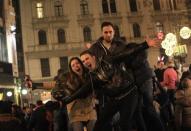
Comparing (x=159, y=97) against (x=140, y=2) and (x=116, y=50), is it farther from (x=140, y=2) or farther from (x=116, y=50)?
(x=140, y=2)

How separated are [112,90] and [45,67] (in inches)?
1572

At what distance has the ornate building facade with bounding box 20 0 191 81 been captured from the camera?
151ft

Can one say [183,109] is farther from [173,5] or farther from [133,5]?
[173,5]

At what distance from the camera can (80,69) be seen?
7.18 metres

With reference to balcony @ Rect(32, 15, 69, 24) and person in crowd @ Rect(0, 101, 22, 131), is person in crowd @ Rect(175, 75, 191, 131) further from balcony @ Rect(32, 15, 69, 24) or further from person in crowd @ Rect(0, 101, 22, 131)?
balcony @ Rect(32, 15, 69, 24)

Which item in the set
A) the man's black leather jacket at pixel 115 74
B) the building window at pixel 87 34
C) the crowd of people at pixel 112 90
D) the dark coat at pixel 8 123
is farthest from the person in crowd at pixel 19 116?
the building window at pixel 87 34

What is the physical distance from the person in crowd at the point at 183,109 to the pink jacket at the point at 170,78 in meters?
2.66

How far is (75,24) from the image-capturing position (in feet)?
154

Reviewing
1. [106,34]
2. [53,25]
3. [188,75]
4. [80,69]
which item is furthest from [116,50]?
[53,25]

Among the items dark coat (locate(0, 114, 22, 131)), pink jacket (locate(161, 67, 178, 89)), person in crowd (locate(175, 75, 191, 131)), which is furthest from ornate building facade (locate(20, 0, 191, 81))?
person in crowd (locate(175, 75, 191, 131))

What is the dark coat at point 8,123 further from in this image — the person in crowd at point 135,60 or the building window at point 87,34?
the building window at point 87,34

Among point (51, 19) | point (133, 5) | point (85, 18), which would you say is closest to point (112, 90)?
point (51, 19)

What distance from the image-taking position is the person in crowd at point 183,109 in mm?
8094

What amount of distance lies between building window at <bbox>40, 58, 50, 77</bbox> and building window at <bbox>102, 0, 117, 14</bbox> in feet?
28.1
